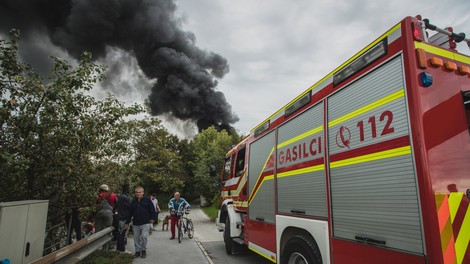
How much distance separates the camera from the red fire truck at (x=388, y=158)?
2180 millimetres

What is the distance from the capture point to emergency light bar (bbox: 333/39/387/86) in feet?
9.03

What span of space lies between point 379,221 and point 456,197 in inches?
23.8

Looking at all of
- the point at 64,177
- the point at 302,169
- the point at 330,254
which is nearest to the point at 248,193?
the point at 302,169

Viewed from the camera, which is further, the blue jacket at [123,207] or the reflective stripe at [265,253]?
the blue jacket at [123,207]

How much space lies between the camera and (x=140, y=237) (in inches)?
285

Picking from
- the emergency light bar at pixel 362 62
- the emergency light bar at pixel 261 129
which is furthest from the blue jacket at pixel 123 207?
the emergency light bar at pixel 362 62

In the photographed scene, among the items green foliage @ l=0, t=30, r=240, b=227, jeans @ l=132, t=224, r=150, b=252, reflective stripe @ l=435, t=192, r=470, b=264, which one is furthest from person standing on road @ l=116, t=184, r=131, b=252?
reflective stripe @ l=435, t=192, r=470, b=264

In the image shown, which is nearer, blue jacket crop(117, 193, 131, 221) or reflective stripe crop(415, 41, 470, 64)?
reflective stripe crop(415, 41, 470, 64)

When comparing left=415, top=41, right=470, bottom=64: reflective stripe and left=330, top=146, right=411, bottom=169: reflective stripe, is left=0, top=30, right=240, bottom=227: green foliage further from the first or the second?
left=415, top=41, right=470, bottom=64: reflective stripe

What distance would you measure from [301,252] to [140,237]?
4969 millimetres

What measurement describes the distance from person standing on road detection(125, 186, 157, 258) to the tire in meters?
4.41

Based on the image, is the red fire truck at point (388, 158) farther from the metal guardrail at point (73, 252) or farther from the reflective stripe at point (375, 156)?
the metal guardrail at point (73, 252)

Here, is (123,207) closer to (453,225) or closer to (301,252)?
(301,252)

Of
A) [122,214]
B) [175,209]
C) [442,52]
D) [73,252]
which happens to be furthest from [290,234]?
[175,209]
